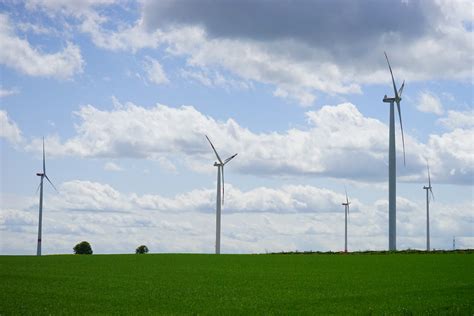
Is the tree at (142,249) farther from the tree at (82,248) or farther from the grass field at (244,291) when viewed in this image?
the grass field at (244,291)

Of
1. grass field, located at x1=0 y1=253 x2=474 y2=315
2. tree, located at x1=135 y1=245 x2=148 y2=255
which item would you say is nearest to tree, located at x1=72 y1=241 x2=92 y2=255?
tree, located at x1=135 y1=245 x2=148 y2=255

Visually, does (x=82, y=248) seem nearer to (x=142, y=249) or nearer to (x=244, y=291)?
(x=142, y=249)

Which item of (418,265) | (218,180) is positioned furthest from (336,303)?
(218,180)

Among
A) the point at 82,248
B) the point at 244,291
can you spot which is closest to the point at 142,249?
the point at 82,248

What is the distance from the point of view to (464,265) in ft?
177

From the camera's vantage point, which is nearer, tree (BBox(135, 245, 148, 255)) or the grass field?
the grass field

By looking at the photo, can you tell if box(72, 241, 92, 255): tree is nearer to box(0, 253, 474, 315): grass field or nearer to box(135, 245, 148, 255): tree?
box(135, 245, 148, 255): tree

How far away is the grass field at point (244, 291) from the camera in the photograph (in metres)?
26.9

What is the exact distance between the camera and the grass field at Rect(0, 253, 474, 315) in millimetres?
26875

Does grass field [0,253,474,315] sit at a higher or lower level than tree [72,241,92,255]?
lower

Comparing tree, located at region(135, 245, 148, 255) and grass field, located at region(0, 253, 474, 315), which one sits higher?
tree, located at region(135, 245, 148, 255)

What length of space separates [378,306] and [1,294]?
17038 mm

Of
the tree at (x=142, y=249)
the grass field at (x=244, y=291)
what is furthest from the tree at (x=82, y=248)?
the grass field at (x=244, y=291)

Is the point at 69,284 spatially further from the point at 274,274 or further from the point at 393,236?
the point at 393,236
